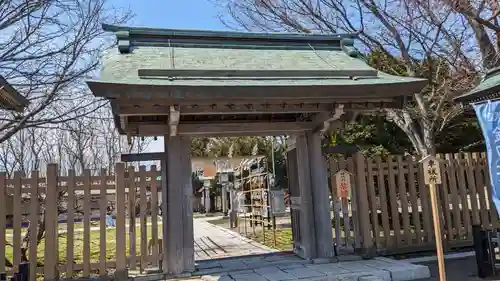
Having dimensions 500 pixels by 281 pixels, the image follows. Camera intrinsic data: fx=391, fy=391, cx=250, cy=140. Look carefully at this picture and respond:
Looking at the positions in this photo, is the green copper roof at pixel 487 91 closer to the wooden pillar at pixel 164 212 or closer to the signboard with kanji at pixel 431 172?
the signboard with kanji at pixel 431 172

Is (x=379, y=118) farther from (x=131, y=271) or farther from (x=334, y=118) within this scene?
(x=131, y=271)

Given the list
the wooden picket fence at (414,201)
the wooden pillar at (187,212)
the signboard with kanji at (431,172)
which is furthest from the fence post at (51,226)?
the signboard with kanji at (431,172)

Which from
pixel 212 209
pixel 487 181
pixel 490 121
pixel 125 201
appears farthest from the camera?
pixel 212 209

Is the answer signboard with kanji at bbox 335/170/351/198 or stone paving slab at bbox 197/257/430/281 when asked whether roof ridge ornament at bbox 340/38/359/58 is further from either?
stone paving slab at bbox 197/257/430/281

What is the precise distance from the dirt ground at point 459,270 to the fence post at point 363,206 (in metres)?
1.12

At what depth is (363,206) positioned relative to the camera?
8.11 meters

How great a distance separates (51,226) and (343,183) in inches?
210

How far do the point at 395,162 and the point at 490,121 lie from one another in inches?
105

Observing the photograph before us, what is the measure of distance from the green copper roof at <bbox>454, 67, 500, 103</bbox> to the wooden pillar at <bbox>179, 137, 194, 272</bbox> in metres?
5.29

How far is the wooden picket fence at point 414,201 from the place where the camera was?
27.0ft

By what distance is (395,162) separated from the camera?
8.62 m

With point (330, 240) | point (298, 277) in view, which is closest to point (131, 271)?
point (298, 277)

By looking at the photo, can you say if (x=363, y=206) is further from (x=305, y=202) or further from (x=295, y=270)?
(x=295, y=270)

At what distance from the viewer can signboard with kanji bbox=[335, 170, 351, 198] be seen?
24.7 feet
